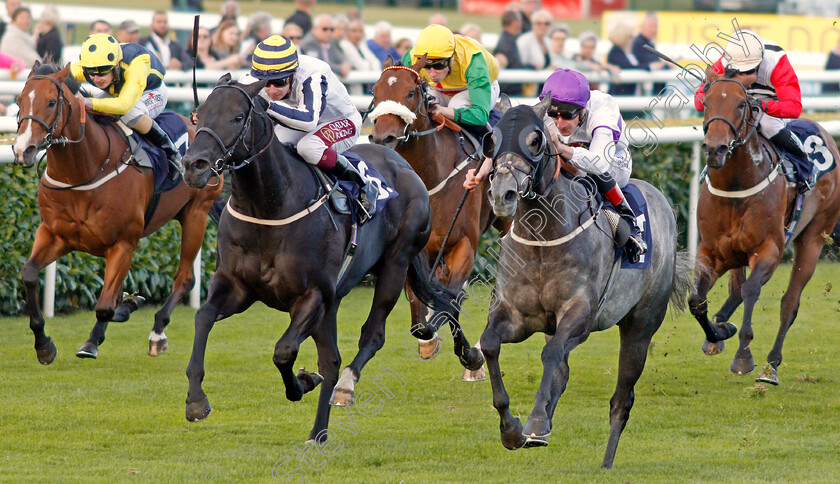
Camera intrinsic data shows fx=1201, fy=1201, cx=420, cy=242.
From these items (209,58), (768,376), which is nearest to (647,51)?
(209,58)

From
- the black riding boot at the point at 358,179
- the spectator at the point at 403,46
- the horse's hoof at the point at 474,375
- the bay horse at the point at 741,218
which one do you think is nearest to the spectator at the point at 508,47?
the spectator at the point at 403,46

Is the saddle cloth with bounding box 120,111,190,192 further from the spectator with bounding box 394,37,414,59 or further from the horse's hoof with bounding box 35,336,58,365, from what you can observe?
the spectator with bounding box 394,37,414,59

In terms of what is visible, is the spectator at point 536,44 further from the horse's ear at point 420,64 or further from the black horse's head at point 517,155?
the black horse's head at point 517,155

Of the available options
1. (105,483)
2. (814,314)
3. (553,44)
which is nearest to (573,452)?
(105,483)

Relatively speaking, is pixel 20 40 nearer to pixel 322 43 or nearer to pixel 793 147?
pixel 322 43

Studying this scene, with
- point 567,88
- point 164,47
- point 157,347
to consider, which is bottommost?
point 157,347

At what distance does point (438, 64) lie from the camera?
23.9 feet

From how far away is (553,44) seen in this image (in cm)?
1314

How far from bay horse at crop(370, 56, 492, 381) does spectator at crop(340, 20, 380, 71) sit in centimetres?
504

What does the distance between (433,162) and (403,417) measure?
5.45 ft

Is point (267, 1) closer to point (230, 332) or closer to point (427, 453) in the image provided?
point (230, 332)

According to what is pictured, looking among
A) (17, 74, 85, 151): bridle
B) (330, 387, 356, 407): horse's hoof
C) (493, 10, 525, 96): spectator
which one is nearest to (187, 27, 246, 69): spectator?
(493, 10, 525, 96): spectator

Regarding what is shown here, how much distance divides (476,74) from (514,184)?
303 centimetres

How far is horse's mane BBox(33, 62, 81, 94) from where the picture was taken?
21.6 feet
